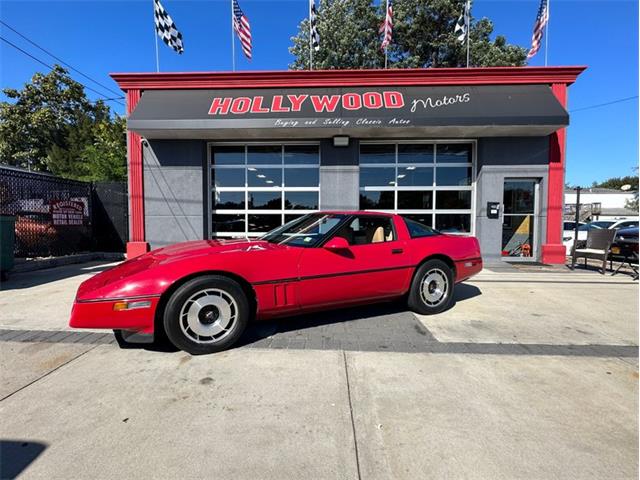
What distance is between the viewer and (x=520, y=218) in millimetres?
9453

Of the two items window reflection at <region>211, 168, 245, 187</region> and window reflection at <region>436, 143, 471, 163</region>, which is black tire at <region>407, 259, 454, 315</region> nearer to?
window reflection at <region>436, 143, 471, 163</region>

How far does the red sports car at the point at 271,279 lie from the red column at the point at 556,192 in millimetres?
6199

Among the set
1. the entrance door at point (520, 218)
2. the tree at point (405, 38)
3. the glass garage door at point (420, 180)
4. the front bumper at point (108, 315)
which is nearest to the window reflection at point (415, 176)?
the glass garage door at point (420, 180)

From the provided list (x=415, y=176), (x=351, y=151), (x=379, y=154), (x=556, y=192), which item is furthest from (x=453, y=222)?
(x=351, y=151)

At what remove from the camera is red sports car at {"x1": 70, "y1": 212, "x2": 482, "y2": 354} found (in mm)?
2984

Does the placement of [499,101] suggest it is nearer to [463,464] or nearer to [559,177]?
[559,177]

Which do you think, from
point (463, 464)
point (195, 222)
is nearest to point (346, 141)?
point (195, 222)

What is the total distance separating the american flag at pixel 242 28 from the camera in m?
10.4

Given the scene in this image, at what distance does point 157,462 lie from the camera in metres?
1.81

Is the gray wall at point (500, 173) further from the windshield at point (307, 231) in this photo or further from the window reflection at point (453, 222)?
the windshield at point (307, 231)

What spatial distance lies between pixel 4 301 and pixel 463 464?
6.41m

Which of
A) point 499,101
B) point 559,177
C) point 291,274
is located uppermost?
point 499,101

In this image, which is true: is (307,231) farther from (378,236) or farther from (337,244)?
(378,236)

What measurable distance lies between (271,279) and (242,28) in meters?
10.3
